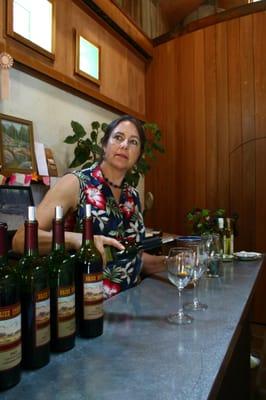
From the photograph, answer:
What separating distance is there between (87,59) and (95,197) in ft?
5.85

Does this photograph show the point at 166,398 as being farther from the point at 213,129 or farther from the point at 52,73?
the point at 213,129

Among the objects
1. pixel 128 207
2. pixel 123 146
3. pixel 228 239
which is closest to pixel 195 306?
pixel 128 207

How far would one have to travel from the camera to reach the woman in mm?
1274

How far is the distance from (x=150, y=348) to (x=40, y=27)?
2.17m

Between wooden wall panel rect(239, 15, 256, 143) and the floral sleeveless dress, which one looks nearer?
the floral sleeveless dress

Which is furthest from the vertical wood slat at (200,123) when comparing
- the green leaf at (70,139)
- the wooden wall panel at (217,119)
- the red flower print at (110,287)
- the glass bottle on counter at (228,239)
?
the red flower print at (110,287)

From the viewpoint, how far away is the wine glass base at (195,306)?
40.1 inches

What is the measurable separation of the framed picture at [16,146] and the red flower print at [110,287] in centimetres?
101

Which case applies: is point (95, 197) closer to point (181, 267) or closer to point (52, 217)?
point (52, 217)

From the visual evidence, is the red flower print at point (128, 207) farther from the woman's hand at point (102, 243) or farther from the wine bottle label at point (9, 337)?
the wine bottle label at point (9, 337)

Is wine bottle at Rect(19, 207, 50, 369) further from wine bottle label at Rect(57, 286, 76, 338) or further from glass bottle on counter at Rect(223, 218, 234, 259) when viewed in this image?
glass bottle on counter at Rect(223, 218, 234, 259)

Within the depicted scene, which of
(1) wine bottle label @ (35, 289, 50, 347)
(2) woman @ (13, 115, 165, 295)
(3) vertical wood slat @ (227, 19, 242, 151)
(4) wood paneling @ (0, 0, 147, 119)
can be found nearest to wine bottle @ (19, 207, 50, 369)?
(1) wine bottle label @ (35, 289, 50, 347)

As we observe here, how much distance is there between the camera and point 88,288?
29.9 inches

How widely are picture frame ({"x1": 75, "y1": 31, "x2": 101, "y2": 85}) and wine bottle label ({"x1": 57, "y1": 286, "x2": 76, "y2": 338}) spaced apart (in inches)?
88.4
